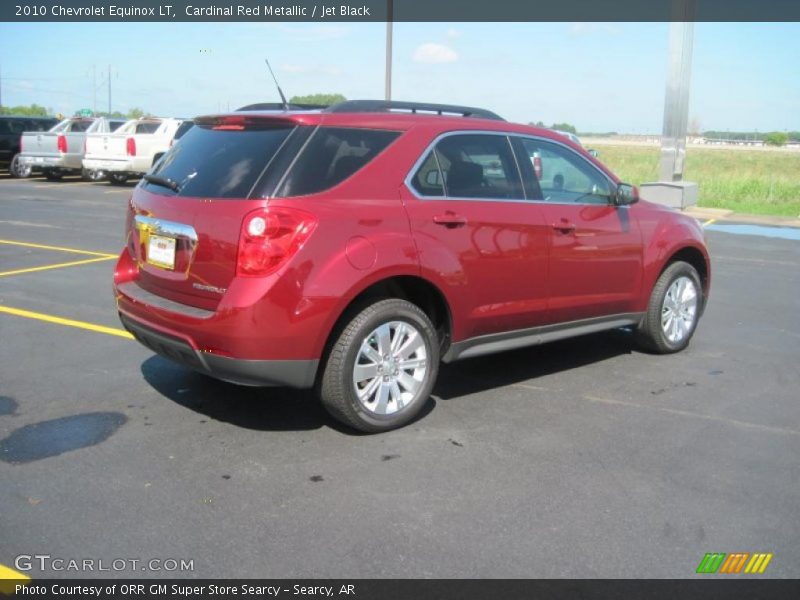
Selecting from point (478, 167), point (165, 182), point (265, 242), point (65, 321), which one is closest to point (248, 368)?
point (265, 242)

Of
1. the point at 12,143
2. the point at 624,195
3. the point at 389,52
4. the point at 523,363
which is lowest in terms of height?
the point at 523,363

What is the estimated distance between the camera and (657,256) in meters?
6.30

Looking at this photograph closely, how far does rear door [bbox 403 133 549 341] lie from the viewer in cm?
482

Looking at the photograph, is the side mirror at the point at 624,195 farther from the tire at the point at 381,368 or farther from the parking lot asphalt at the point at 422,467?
the tire at the point at 381,368

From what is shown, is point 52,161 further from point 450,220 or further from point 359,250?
point 359,250

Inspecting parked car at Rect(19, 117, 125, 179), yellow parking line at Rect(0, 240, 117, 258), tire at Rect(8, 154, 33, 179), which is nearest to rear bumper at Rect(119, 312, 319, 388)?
yellow parking line at Rect(0, 240, 117, 258)

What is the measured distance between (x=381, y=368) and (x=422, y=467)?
2.20 ft

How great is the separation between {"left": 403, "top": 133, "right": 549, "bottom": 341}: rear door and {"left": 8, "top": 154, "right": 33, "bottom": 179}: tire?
74.7 ft

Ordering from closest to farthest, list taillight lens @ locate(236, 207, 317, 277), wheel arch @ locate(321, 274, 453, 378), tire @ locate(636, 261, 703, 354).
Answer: taillight lens @ locate(236, 207, 317, 277), wheel arch @ locate(321, 274, 453, 378), tire @ locate(636, 261, 703, 354)

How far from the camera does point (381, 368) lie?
4660 millimetres

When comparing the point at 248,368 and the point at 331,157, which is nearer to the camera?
the point at 248,368

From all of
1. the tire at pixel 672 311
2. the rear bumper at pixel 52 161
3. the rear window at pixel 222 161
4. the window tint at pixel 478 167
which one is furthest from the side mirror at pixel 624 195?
the rear bumper at pixel 52 161
